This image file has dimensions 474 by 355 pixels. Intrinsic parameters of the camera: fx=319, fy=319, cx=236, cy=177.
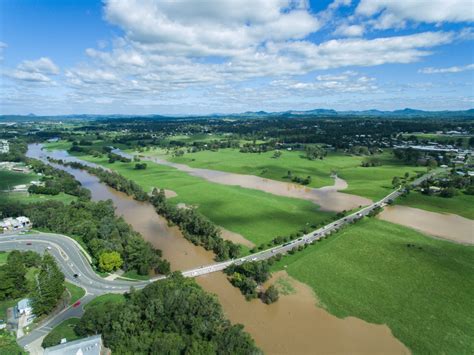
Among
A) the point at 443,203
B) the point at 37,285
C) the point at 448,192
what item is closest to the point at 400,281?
the point at 443,203

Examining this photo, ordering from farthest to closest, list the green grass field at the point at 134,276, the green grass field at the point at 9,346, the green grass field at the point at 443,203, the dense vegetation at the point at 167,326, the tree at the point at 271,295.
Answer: the green grass field at the point at 443,203
the green grass field at the point at 134,276
the tree at the point at 271,295
the green grass field at the point at 9,346
the dense vegetation at the point at 167,326

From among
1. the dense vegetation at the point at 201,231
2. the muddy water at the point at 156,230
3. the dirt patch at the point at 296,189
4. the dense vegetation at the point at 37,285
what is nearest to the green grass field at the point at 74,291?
the dense vegetation at the point at 37,285

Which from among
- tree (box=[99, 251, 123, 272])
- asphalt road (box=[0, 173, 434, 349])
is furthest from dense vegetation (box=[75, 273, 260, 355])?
tree (box=[99, 251, 123, 272])

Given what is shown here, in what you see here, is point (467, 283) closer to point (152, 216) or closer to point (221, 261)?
point (221, 261)

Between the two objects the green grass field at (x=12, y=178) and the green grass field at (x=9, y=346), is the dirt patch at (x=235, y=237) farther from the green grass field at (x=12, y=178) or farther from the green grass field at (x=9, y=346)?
the green grass field at (x=12, y=178)

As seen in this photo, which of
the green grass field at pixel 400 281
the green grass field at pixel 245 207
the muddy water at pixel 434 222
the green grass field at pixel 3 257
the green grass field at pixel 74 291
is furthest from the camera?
the green grass field at pixel 245 207

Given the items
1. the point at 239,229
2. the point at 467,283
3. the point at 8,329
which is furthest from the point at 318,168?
the point at 8,329

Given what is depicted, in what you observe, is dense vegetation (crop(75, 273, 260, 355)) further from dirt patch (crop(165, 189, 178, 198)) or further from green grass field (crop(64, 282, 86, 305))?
dirt patch (crop(165, 189, 178, 198))

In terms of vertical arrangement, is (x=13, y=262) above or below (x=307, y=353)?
above
